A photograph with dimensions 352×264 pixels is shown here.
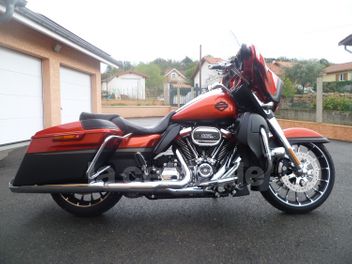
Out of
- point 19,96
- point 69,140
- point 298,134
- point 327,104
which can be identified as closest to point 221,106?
point 298,134

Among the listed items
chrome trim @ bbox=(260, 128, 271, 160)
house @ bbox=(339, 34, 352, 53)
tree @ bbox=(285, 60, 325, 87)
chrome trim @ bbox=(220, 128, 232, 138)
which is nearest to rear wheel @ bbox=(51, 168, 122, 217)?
chrome trim @ bbox=(220, 128, 232, 138)

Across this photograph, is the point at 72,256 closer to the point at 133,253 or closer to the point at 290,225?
the point at 133,253

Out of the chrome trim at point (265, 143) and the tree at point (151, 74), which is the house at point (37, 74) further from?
the tree at point (151, 74)

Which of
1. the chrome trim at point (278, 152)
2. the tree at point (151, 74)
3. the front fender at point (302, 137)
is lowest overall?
the chrome trim at point (278, 152)

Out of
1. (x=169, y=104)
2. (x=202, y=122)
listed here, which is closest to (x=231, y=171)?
(x=202, y=122)

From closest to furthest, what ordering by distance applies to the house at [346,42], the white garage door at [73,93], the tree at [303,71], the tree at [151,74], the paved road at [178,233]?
the paved road at [178,233] < the white garage door at [73,93] < the house at [346,42] < the tree at [303,71] < the tree at [151,74]

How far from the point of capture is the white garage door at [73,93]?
9.57 metres

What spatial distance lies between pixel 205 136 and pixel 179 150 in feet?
0.87

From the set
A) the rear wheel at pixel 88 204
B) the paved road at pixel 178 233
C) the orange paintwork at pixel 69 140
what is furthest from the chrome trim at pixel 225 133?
the rear wheel at pixel 88 204

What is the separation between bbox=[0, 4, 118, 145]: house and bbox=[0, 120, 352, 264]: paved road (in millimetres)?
4480

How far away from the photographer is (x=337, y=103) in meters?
8.77

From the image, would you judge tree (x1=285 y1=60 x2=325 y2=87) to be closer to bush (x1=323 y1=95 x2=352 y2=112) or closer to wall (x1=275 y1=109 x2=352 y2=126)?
wall (x1=275 y1=109 x2=352 y2=126)

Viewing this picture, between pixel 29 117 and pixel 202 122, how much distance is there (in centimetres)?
663

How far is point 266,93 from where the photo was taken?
2.84 m
